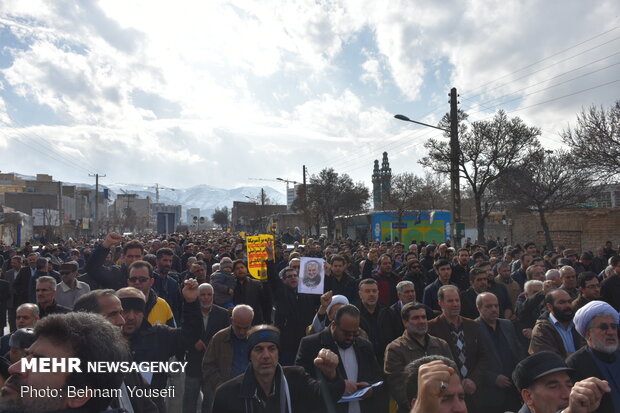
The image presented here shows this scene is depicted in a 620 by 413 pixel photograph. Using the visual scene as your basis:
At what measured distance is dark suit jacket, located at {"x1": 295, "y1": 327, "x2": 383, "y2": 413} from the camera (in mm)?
4102

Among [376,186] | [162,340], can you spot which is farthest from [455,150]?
[376,186]

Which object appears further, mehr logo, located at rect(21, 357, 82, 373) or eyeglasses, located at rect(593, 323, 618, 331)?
eyeglasses, located at rect(593, 323, 618, 331)

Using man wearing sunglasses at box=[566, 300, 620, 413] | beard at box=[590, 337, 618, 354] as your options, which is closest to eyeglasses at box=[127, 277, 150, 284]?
man wearing sunglasses at box=[566, 300, 620, 413]

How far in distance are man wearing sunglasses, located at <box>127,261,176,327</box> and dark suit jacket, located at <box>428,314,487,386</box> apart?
2945mm

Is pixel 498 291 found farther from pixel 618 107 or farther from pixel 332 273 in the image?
pixel 618 107

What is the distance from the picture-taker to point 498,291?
7.45 meters

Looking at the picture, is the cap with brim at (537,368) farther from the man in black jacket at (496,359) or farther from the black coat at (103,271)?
the black coat at (103,271)

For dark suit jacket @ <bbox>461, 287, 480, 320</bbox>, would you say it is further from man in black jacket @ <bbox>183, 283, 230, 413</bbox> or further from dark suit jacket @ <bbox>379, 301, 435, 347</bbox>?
man in black jacket @ <bbox>183, 283, 230, 413</bbox>

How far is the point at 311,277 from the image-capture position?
7234mm

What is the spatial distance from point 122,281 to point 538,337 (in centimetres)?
499

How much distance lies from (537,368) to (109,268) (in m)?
5.21

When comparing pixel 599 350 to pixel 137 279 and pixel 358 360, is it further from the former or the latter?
pixel 137 279

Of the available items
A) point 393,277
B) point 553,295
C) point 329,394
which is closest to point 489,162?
point 393,277

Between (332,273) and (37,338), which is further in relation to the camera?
(332,273)
